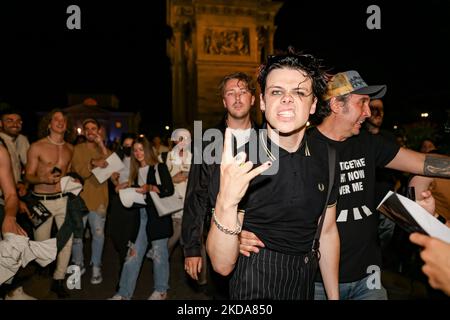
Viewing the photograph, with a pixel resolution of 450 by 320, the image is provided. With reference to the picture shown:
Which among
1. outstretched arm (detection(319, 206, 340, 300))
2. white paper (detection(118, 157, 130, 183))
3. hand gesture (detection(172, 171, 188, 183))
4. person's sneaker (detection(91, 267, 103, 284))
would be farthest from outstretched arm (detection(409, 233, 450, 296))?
person's sneaker (detection(91, 267, 103, 284))

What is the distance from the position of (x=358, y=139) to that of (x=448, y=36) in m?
8.02

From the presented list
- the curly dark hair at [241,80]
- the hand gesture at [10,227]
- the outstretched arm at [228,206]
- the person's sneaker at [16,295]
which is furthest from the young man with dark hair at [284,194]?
the person's sneaker at [16,295]

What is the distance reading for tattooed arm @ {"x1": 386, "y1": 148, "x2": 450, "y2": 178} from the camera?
3.06 meters

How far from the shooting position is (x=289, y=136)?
2369 millimetres

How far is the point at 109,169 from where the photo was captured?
19.9ft

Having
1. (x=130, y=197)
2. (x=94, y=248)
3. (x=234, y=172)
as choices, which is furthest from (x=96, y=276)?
(x=234, y=172)

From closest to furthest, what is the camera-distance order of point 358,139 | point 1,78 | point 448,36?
point 358,139 < point 448,36 < point 1,78

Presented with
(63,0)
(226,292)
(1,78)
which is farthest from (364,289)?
(1,78)

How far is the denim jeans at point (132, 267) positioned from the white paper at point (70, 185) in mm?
1236

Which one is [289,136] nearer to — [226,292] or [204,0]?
[226,292]

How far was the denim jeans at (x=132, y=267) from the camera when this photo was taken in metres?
4.88

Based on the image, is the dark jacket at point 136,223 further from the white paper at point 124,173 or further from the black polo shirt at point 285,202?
the black polo shirt at point 285,202

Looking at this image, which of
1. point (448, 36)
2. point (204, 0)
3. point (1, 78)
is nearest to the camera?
point (448, 36)

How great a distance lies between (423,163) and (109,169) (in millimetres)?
4661
